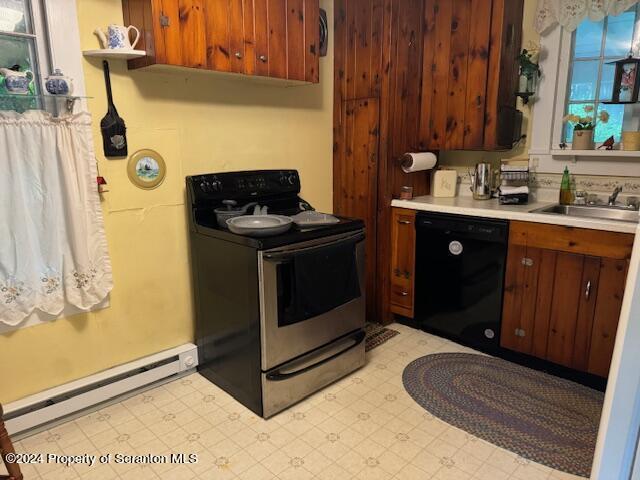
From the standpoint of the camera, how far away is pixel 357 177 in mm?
3107

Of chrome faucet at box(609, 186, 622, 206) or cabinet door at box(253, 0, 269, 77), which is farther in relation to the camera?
chrome faucet at box(609, 186, 622, 206)

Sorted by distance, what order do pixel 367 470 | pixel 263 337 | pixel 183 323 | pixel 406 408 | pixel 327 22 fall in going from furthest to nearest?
pixel 327 22 < pixel 183 323 < pixel 406 408 < pixel 263 337 < pixel 367 470

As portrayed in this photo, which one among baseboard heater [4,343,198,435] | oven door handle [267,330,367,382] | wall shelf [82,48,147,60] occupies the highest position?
wall shelf [82,48,147,60]

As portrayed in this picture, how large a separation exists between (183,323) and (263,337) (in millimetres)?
720

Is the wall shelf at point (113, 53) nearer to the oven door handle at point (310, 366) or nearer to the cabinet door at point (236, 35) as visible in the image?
the cabinet door at point (236, 35)

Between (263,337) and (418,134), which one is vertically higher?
(418,134)

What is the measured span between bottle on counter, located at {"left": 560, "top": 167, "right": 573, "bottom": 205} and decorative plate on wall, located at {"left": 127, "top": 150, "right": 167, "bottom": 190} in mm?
2389

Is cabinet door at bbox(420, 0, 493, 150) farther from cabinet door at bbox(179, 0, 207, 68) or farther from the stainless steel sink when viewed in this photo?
cabinet door at bbox(179, 0, 207, 68)

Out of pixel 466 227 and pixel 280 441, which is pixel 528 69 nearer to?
pixel 466 227

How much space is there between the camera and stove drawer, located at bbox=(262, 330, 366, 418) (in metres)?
2.15

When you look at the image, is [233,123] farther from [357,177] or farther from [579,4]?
[579,4]

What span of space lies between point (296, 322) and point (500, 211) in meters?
1.35

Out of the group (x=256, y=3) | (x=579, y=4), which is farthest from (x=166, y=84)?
(x=579, y=4)

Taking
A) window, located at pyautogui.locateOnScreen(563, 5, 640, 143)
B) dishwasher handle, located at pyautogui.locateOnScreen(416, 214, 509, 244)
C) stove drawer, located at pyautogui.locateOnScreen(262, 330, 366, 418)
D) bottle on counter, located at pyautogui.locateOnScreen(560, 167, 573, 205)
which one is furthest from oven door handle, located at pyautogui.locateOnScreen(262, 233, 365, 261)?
window, located at pyautogui.locateOnScreen(563, 5, 640, 143)
